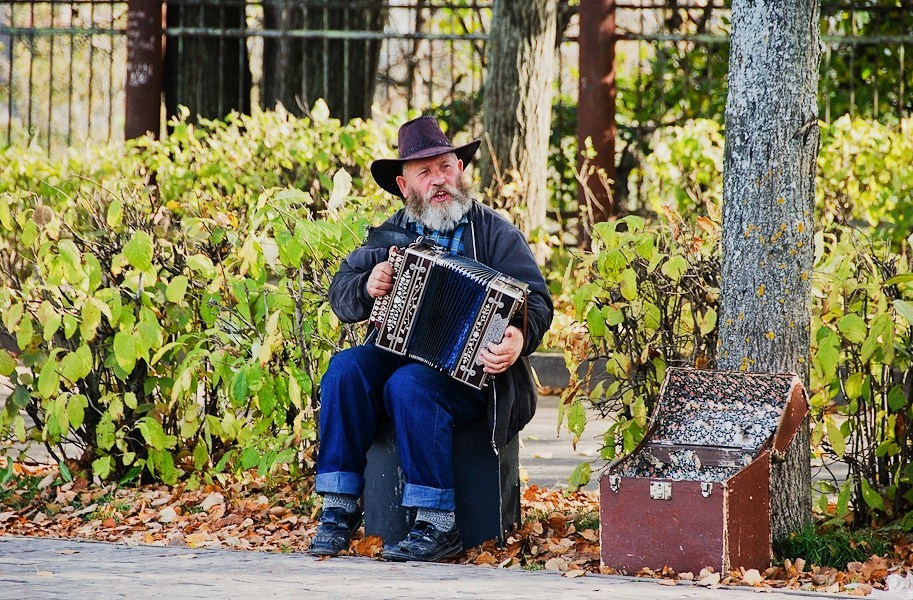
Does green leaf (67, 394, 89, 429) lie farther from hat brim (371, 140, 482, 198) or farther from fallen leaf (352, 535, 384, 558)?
hat brim (371, 140, 482, 198)

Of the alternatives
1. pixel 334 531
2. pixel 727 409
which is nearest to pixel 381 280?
pixel 334 531

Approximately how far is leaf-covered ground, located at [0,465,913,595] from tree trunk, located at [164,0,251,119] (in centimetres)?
564

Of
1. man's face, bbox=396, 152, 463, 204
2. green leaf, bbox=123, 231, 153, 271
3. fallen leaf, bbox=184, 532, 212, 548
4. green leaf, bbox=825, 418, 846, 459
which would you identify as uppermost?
man's face, bbox=396, 152, 463, 204

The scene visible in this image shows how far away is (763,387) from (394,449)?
1.29 metres

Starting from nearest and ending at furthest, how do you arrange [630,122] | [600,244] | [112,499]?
[600,244] < [112,499] < [630,122]

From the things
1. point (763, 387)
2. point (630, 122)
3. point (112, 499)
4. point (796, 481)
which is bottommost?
point (112, 499)

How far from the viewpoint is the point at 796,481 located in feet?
14.1

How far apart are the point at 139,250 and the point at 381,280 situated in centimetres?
108

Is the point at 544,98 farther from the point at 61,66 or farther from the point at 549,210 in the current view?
the point at 61,66

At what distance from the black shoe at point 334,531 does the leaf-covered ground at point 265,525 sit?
0.09 metres

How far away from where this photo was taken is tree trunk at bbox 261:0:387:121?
1084cm

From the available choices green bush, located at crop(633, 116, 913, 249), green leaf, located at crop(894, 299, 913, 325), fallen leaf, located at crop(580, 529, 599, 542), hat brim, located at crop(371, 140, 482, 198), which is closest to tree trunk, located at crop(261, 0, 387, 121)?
green bush, located at crop(633, 116, 913, 249)

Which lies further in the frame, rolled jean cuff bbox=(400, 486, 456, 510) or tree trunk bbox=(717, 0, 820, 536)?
rolled jean cuff bbox=(400, 486, 456, 510)

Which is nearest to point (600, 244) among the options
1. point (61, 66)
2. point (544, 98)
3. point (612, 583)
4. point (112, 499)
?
point (612, 583)
